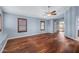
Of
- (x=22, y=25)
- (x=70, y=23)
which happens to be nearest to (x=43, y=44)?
(x=22, y=25)

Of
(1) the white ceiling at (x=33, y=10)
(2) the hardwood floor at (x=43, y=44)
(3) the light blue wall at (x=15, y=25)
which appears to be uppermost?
(1) the white ceiling at (x=33, y=10)

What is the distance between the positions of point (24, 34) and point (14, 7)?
554mm

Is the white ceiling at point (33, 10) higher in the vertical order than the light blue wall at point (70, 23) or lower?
higher

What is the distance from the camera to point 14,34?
156 cm

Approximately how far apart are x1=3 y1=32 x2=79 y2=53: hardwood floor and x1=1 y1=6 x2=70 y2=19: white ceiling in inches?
17.1

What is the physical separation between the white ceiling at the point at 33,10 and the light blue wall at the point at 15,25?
0.09 meters

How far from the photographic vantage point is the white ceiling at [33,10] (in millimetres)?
1471

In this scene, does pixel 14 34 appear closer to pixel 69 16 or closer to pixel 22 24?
pixel 22 24

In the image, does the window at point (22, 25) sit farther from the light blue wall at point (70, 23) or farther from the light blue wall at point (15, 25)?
the light blue wall at point (70, 23)

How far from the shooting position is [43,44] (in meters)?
1.57

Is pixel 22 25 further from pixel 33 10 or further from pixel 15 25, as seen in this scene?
pixel 33 10


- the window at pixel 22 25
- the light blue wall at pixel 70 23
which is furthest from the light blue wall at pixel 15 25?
the light blue wall at pixel 70 23

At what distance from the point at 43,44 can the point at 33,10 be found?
0.69 metres

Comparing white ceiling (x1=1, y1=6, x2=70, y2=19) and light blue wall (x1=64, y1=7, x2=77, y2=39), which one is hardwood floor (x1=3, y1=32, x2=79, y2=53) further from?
white ceiling (x1=1, y1=6, x2=70, y2=19)
